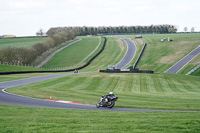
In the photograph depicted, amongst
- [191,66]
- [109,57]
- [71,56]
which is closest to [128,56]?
[109,57]

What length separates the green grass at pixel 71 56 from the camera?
380 feet

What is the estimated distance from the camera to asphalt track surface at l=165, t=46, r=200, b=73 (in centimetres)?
8407

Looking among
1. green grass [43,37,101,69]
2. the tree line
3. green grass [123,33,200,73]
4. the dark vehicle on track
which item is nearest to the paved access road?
green grass [123,33,200,73]

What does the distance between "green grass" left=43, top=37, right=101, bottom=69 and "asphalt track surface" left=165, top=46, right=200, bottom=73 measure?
36.2m

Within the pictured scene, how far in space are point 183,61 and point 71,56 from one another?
53.9 m

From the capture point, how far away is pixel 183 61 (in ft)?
304

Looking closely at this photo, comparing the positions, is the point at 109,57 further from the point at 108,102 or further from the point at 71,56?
the point at 108,102

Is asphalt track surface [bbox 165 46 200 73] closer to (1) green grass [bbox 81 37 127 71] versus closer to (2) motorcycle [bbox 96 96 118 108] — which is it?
(1) green grass [bbox 81 37 127 71]

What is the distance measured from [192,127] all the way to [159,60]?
294 ft

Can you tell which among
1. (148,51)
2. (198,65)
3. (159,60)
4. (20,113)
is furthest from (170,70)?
(20,113)

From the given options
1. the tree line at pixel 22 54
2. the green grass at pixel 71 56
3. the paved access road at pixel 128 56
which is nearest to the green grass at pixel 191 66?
the paved access road at pixel 128 56

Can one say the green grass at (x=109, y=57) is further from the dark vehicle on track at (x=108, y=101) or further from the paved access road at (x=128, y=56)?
the dark vehicle on track at (x=108, y=101)

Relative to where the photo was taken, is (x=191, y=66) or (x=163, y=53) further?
(x=163, y=53)

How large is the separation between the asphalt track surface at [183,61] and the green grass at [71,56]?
3621cm
